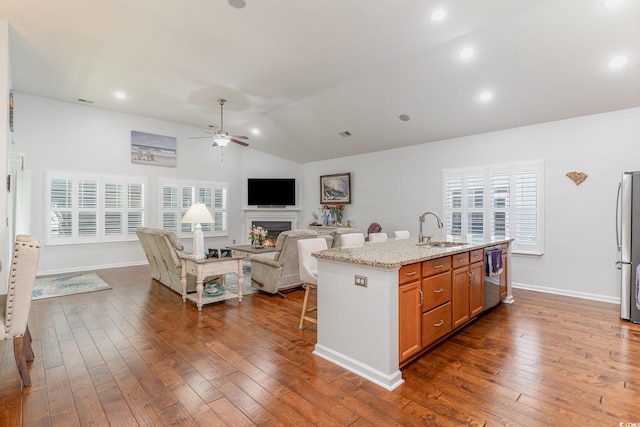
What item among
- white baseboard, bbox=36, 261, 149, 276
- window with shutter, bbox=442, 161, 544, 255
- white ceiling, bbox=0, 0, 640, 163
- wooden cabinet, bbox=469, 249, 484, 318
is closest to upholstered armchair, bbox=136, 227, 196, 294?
white baseboard, bbox=36, 261, 149, 276

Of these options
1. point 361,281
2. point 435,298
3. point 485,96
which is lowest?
point 435,298

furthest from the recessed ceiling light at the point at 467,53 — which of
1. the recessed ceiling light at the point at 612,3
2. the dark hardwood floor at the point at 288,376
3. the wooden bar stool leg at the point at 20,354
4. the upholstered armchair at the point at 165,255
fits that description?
the wooden bar stool leg at the point at 20,354

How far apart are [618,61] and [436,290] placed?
3.57m

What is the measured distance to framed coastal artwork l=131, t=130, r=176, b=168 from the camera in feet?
23.9

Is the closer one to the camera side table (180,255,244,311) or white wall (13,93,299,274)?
side table (180,255,244,311)

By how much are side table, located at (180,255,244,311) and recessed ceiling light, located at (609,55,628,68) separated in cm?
529

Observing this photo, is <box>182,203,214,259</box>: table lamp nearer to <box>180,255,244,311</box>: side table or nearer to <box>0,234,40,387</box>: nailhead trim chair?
<box>180,255,244,311</box>: side table

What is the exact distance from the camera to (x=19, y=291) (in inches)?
87.6

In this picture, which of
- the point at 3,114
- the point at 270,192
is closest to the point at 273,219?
the point at 270,192

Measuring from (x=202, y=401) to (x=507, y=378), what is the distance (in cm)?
231

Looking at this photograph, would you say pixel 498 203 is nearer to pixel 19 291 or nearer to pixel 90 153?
pixel 19 291

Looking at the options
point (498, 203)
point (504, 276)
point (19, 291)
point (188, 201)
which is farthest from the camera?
point (188, 201)

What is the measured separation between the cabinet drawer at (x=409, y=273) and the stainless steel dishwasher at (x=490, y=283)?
1658 mm

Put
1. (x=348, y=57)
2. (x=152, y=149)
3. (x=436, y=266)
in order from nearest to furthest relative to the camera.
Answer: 1. (x=436, y=266)
2. (x=348, y=57)
3. (x=152, y=149)
